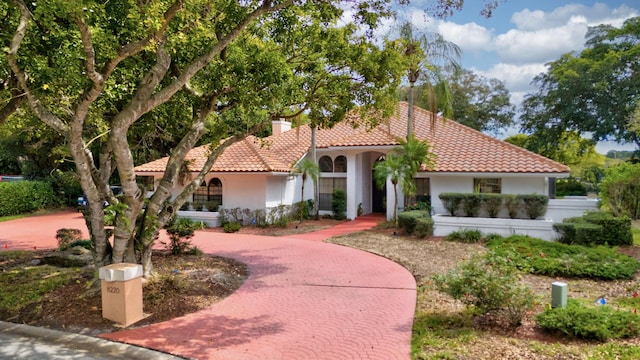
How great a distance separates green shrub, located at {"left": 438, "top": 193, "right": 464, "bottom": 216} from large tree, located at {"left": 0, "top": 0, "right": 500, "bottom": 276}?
20.7ft

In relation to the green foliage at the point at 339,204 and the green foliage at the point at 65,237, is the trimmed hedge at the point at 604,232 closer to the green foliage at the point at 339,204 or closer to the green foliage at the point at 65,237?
the green foliage at the point at 339,204

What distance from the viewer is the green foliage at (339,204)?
21422 mm

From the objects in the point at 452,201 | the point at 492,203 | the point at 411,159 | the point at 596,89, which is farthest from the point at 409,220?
the point at 596,89

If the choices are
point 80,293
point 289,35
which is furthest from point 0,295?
point 289,35

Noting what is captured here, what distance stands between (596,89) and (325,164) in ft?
73.8

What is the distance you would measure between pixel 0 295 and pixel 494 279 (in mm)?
10185

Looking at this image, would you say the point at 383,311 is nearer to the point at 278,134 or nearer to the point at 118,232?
the point at 118,232

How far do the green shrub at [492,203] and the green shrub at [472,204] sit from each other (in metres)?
0.17

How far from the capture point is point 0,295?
8.99 m

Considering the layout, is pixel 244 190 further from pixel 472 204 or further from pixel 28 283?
pixel 28 283

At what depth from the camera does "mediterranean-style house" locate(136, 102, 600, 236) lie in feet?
60.2

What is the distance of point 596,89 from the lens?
3038cm

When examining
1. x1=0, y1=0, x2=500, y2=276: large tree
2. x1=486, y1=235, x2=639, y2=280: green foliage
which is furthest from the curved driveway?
x1=486, y1=235, x2=639, y2=280: green foliage

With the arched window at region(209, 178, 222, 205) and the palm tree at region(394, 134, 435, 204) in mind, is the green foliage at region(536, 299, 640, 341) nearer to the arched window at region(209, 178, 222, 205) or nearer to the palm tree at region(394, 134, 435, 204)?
the palm tree at region(394, 134, 435, 204)
